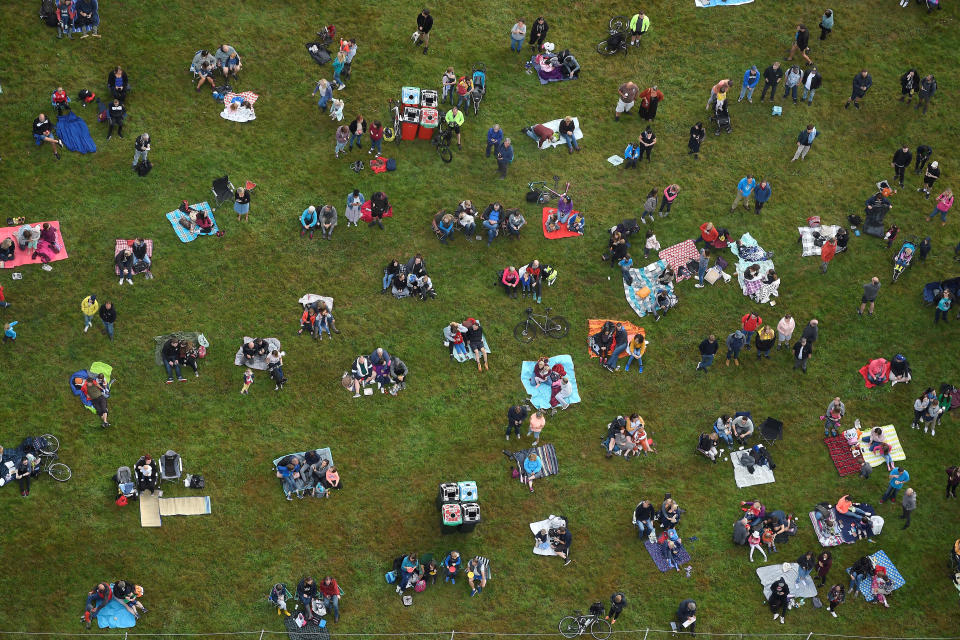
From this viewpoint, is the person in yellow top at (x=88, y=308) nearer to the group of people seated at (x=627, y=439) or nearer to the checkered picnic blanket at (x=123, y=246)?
the checkered picnic blanket at (x=123, y=246)

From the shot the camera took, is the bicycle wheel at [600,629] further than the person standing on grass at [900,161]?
No

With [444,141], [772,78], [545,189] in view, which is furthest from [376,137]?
[772,78]

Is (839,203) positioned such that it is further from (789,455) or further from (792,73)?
(789,455)

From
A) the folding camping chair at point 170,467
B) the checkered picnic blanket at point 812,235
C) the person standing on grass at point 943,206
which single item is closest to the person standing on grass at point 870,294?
the checkered picnic blanket at point 812,235

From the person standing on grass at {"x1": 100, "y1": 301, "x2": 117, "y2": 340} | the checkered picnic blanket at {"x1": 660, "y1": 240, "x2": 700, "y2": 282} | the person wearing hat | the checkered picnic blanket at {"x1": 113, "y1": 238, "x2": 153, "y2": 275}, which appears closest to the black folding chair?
the checkered picnic blanket at {"x1": 113, "y1": 238, "x2": 153, "y2": 275}

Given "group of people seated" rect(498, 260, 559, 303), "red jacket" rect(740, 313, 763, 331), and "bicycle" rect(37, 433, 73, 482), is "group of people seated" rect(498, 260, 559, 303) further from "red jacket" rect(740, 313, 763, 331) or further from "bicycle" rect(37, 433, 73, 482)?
"bicycle" rect(37, 433, 73, 482)

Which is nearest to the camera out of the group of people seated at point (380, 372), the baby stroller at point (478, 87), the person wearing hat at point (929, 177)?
the group of people seated at point (380, 372)
